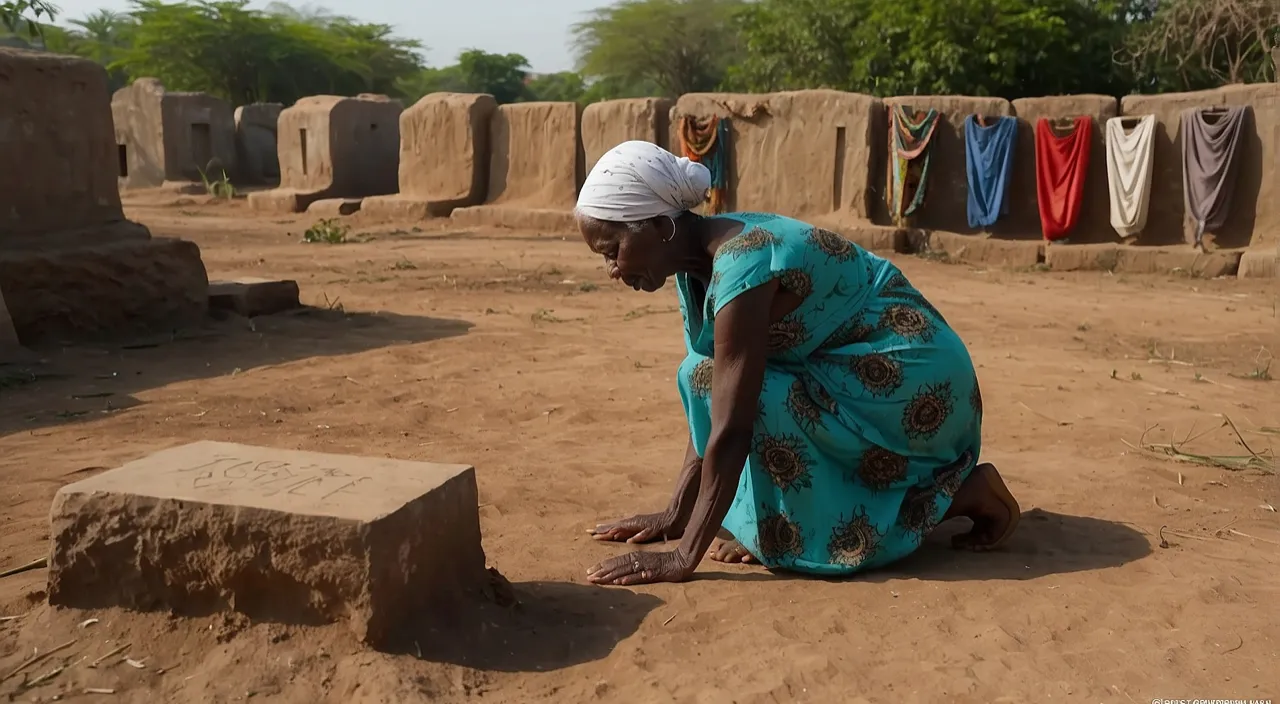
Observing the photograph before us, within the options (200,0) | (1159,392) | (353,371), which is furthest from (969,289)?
(200,0)

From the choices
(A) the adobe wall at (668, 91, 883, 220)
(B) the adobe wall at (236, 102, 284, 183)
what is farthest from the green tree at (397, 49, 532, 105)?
(A) the adobe wall at (668, 91, 883, 220)

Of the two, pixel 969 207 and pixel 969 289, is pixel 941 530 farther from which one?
pixel 969 207

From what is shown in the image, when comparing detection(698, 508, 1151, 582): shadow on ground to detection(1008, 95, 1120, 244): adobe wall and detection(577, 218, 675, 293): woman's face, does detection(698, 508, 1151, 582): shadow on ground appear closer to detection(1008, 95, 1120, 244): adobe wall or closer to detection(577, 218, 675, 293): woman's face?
detection(577, 218, 675, 293): woman's face

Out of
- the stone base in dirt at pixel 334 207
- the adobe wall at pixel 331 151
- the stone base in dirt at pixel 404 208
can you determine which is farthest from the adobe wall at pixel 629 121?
the adobe wall at pixel 331 151

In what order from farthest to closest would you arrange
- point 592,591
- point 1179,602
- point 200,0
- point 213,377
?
point 200,0
point 213,377
point 592,591
point 1179,602

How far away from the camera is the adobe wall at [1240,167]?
9258 mm

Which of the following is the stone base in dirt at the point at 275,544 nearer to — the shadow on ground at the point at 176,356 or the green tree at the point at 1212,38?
the shadow on ground at the point at 176,356

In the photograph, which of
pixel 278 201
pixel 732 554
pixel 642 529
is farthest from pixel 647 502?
pixel 278 201

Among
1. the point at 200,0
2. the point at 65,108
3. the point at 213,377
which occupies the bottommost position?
the point at 213,377

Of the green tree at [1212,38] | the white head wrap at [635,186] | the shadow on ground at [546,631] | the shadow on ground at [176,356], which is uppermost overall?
the green tree at [1212,38]

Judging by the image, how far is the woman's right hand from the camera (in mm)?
3072

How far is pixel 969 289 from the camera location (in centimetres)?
848

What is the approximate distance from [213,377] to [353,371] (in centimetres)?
63

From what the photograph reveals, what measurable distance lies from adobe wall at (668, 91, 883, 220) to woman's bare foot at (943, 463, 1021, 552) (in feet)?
27.3
